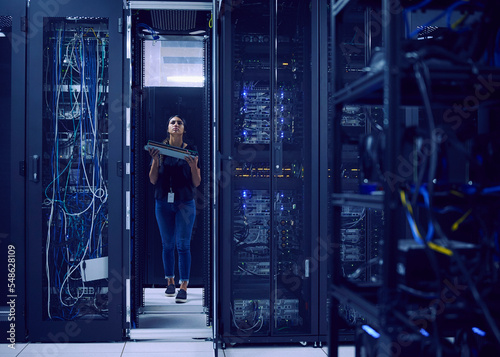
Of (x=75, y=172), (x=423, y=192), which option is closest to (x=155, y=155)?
(x=75, y=172)

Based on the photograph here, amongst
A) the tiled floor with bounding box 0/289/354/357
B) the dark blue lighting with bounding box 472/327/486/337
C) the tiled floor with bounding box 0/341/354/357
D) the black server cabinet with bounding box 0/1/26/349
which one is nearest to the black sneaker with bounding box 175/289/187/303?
the tiled floor with bounding box 0/289/354/357

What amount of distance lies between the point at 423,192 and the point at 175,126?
2.65 m

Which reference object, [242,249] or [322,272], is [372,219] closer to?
[322,272]

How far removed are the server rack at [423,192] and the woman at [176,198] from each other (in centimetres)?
212

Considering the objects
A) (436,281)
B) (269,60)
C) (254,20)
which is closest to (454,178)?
(436,281)

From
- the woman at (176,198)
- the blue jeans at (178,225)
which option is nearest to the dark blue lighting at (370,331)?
the woman at (176,198)

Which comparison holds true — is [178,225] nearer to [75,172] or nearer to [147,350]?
[75,172]

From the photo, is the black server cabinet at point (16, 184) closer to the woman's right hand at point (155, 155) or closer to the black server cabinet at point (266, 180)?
the woman's right hand at point (155, 155)

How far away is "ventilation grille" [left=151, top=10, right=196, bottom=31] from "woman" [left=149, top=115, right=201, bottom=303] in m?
0.65

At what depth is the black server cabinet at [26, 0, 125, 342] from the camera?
284 cm

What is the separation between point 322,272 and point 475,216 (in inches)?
61.6

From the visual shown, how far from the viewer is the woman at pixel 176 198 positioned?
3479mm

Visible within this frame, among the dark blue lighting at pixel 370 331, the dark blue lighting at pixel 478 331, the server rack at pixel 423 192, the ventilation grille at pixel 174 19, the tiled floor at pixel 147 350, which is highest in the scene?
the ventilation grille at pixel 174 19

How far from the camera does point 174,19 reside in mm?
3182
